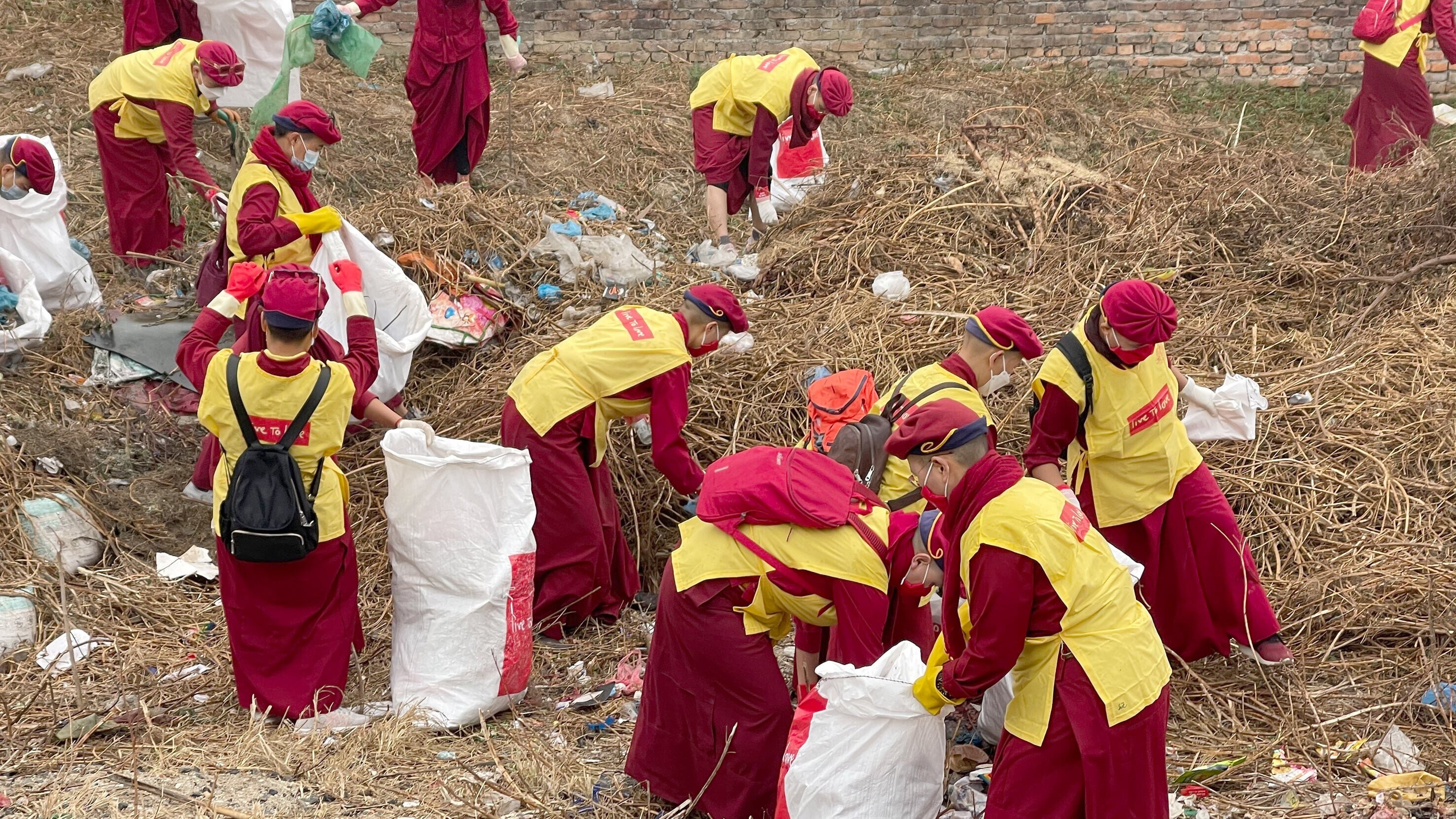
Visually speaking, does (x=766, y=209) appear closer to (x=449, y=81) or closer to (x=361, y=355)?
(x=449, y=81)

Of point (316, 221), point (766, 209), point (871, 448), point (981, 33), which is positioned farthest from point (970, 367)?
point (981, 33)

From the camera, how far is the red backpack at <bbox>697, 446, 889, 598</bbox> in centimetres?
327

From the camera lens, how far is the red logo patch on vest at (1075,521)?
2783 millimetres

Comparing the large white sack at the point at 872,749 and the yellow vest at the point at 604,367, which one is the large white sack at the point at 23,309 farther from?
the large white sack at the point at 872,749

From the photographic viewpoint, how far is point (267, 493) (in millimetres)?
3799

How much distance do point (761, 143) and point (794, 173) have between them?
2.07ft

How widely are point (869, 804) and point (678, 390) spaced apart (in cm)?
187

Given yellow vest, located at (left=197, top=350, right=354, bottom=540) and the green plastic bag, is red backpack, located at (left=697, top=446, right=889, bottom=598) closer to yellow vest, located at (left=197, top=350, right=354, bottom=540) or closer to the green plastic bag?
yellow vest, located at (left=197, top=350, right=354, bottom=540)

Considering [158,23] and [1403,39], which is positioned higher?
[158,23]

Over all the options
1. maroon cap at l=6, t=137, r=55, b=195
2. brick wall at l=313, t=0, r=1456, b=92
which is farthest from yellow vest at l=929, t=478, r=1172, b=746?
brick wall at l=313, t=0, r=1456, b=92

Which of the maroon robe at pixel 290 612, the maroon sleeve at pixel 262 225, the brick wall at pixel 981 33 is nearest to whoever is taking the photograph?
the maroon robe at pixel 290 612

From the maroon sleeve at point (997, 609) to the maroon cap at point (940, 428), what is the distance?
9.7 inches

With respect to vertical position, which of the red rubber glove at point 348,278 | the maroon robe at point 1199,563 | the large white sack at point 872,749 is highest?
the red rubber glove at point 348,278

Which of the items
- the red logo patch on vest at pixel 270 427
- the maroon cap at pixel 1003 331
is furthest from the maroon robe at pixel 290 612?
the maroon cap at pixel 1003 331
